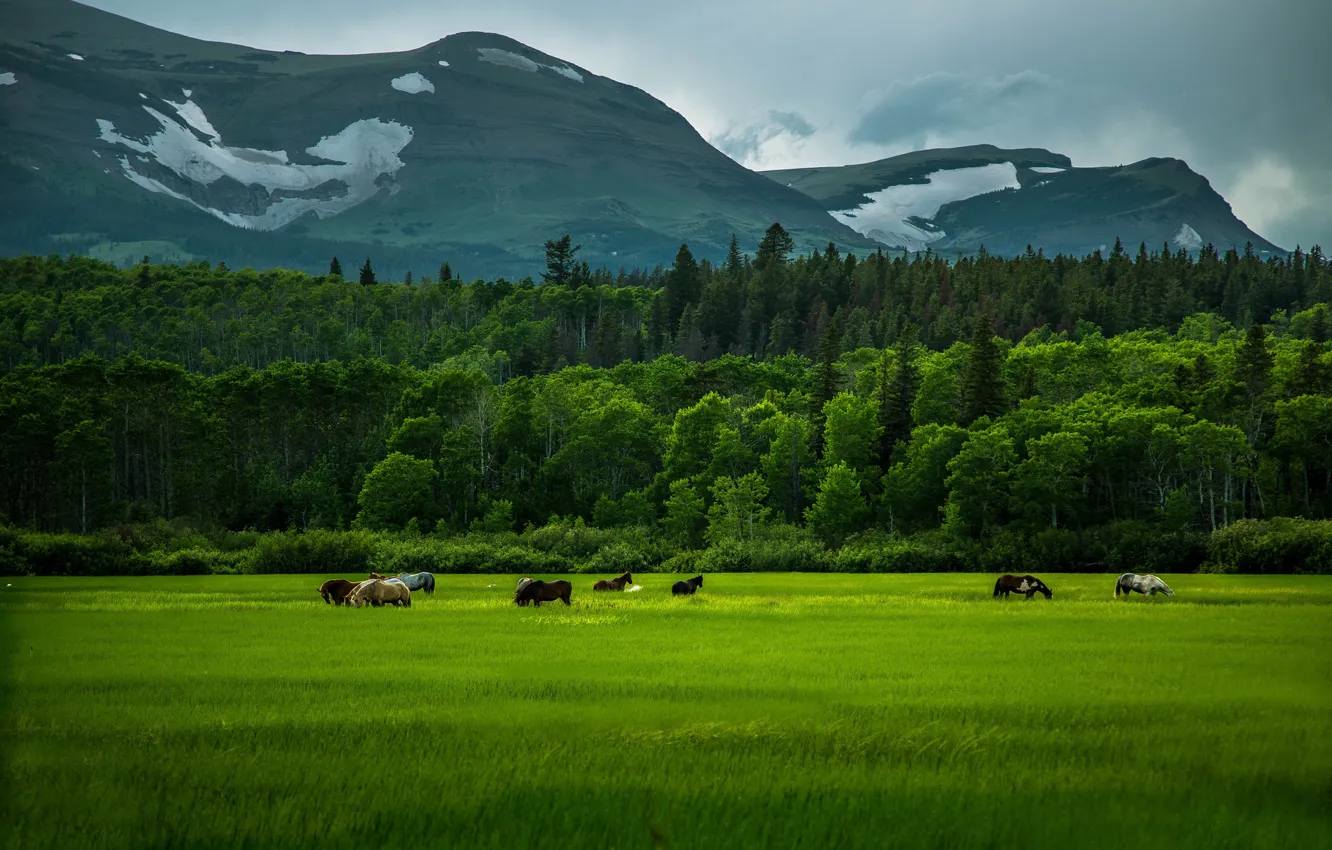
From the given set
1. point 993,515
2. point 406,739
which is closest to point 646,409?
point 993,515

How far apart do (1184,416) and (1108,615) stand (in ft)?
237

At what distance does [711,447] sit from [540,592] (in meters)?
80.0

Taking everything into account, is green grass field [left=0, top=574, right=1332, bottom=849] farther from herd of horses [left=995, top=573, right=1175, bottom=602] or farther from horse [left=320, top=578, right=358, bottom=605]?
herd of horses [left=995, top=573, right=1175, bottom=602]

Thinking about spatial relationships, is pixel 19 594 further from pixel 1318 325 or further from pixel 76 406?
pixel 1318 325

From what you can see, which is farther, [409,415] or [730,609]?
[409,415]

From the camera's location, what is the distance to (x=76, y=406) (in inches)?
4587

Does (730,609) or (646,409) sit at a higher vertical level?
(646,409)

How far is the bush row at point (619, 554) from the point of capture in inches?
2753

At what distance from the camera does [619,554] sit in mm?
82812

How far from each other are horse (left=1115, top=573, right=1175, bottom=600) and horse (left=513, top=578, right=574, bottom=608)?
74.1 ft

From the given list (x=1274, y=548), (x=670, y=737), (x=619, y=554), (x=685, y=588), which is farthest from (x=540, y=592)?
(x=1274, y=548)

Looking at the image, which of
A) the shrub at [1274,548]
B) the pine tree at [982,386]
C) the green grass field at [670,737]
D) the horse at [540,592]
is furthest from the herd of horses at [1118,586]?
the pine tree at [982,386]

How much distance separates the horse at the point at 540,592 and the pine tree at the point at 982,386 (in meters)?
79.0

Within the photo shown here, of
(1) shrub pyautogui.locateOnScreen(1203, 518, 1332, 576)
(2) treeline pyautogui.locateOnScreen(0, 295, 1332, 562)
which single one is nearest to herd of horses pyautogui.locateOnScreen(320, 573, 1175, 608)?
(1) shrub pyautogui.locateOnScreen(1203, 518, 1332, 576)
